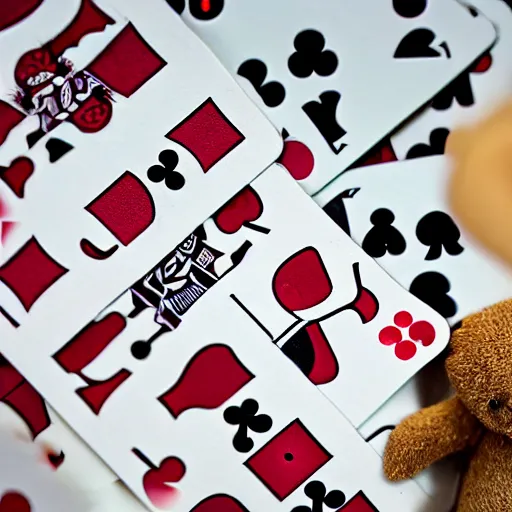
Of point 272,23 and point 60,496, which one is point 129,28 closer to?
point 272,23

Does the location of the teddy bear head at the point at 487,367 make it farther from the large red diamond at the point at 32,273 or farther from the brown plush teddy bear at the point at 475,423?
the large red diamond at the point at 32,273

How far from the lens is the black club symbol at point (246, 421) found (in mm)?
657

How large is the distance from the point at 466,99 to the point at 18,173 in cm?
47

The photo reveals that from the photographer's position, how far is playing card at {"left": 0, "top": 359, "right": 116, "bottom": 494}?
67 centimetres

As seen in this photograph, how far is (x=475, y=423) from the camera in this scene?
642 mm

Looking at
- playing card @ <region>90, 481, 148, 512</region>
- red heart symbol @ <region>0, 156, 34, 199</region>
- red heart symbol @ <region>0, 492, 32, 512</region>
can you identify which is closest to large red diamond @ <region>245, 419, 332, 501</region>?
playing card @ <region>90, 481, 148, 512</region>

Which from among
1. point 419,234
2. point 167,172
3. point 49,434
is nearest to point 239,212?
point 167,172

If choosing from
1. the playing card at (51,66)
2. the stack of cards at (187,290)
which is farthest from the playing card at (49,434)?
the playing card at (51,66)

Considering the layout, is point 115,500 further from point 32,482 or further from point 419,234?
point 419,234

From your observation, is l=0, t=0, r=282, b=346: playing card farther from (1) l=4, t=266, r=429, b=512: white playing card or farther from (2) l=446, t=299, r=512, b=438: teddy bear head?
(2) l=446, t=299, r=512, b=438: teddy bear head

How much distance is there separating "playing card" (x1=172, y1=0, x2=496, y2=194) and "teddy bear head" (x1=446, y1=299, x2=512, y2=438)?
0.21 metres

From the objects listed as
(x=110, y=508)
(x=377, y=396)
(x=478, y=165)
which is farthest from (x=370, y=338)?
(x=110, y=508)

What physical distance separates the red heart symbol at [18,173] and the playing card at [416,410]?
42 centimetres

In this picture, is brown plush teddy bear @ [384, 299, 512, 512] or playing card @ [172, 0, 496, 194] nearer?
brown plush teddy bear @ [384, 299, 512, 512]
